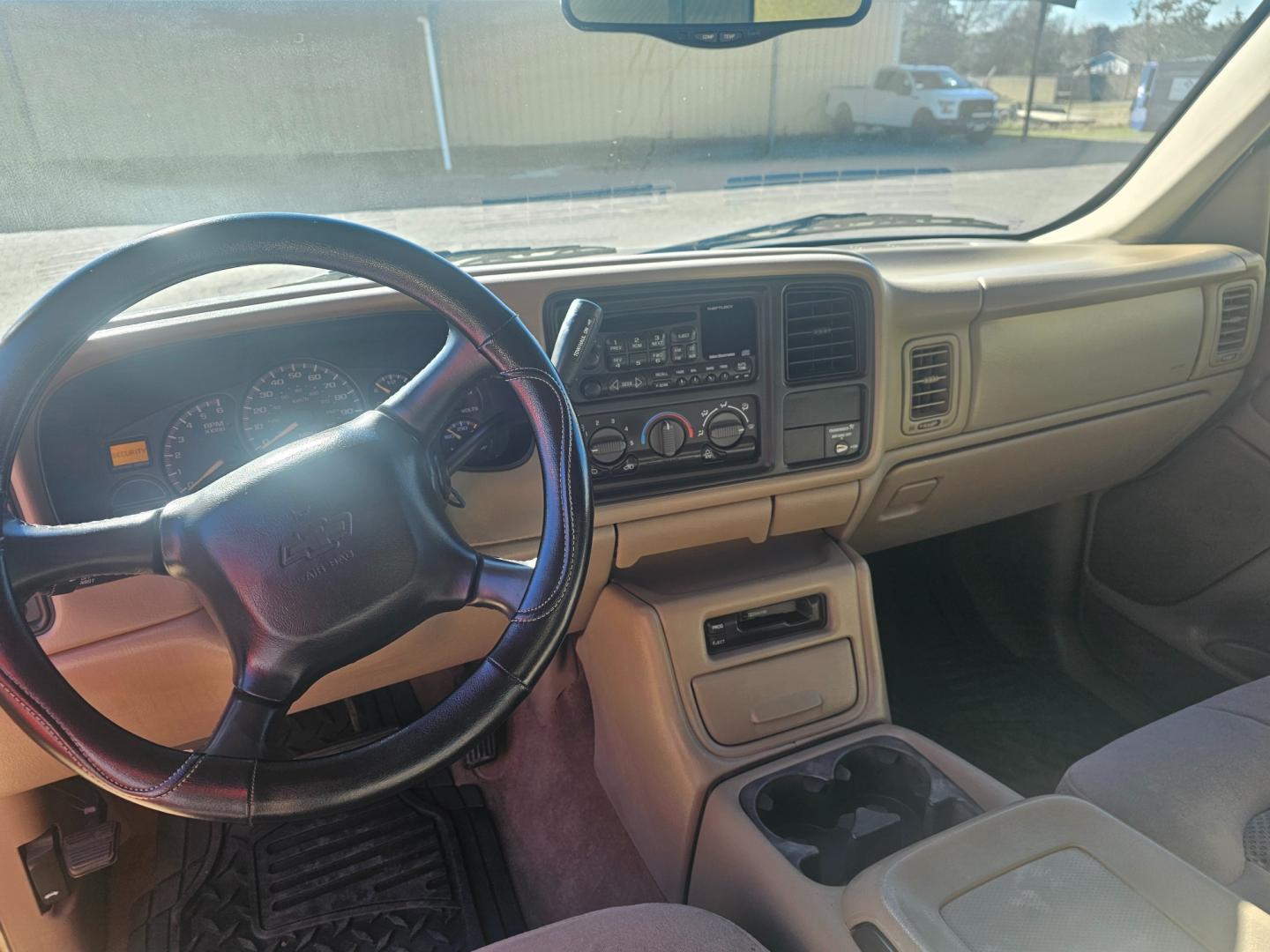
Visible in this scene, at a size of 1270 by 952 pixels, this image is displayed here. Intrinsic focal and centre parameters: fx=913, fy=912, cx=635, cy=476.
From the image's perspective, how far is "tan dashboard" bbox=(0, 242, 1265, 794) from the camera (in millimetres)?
1258

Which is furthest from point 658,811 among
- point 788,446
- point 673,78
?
point 673,78

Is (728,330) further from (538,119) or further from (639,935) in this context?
(639,935)

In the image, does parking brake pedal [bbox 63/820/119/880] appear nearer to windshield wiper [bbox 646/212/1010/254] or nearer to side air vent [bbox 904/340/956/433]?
windshield wiper [bbox 646/212/1010/254]

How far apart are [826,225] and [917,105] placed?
0.93ft

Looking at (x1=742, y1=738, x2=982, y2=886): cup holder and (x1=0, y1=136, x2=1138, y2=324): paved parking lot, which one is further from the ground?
(x1=0, y1=136, x2=1138, y2=324): paved parking lot

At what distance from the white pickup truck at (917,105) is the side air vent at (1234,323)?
29.1 inches

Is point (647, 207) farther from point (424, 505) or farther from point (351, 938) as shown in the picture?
point (351, 938)

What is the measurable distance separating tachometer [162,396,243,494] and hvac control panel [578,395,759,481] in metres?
0.51

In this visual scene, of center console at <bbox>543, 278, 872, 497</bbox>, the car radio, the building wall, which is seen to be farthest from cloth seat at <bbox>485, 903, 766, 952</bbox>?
the building wall

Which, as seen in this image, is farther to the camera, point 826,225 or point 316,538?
point 826,225

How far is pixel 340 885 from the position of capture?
184 centimetres

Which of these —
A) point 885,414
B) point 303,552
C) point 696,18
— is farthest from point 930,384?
point 303,552

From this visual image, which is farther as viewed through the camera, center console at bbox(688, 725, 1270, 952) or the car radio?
the car radio

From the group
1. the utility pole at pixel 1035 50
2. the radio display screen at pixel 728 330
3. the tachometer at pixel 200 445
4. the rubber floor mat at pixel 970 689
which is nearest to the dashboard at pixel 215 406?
the tachometer at pixel 200 445
